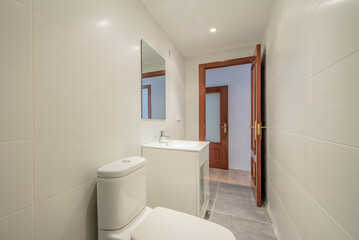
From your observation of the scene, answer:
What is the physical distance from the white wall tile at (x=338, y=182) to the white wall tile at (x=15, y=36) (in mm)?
1375

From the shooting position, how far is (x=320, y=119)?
67 centimetres

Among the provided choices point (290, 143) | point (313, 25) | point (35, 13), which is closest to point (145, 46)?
point (35, 13)

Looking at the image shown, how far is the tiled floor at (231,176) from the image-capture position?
2.60 metres

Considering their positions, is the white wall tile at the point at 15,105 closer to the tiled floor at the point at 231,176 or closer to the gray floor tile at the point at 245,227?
the gray floor tile at the point at 245,227

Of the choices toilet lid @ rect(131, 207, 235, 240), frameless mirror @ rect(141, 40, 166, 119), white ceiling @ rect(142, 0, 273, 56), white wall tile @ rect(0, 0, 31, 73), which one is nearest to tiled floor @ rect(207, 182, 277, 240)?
toilet lid @ rect(131, 207, 235, 240)

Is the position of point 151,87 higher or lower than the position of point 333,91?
higher

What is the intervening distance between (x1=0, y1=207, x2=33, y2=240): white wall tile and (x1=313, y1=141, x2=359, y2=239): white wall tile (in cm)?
131

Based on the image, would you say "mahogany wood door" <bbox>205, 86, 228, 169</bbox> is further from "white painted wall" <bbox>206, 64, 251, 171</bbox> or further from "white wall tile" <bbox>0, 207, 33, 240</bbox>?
"white wall tile" <bbox>0, 207, 33, 240</bbox>

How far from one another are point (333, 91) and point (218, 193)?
2.00 metres

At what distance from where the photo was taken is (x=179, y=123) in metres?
2.49

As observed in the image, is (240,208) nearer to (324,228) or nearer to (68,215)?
(324,228)

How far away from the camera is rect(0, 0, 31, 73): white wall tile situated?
0.59 metres

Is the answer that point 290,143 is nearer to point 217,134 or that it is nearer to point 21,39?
point 21,39

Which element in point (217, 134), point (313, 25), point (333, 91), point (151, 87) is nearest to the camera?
point (333, 91)
